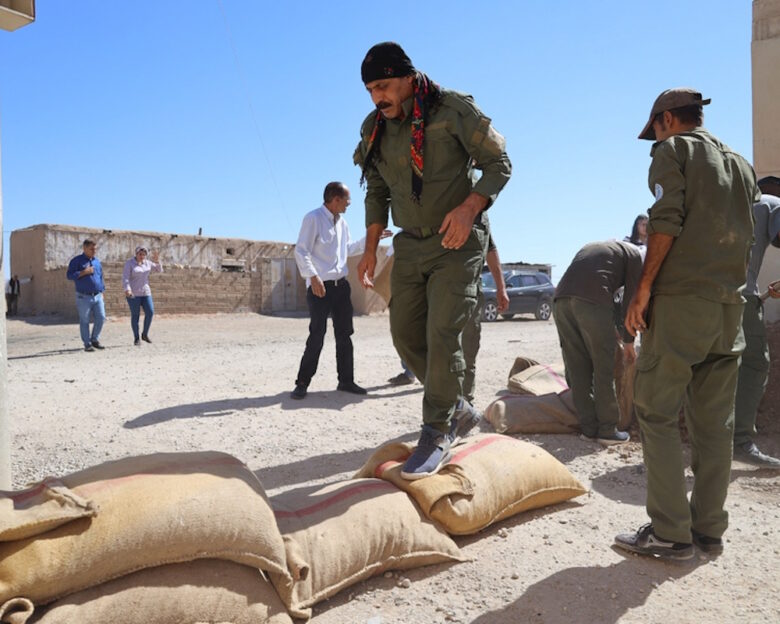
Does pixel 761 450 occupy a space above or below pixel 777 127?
below

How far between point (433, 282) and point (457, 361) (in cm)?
38

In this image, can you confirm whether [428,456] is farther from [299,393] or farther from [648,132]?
[299,393]

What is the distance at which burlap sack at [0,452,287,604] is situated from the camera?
1.96 meters

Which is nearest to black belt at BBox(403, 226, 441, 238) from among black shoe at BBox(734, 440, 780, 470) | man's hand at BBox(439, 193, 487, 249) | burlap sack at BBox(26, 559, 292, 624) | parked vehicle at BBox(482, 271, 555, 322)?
man's hand at BBox(439, 193, 487, 249)

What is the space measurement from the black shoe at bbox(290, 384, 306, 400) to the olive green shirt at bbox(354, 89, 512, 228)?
2.94 m

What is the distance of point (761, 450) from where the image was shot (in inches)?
186

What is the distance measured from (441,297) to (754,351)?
8.26 ft

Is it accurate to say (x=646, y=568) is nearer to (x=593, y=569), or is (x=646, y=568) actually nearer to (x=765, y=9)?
(x=593, y=569)

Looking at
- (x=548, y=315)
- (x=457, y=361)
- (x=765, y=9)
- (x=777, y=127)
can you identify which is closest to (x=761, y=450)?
(x=457, y=361)

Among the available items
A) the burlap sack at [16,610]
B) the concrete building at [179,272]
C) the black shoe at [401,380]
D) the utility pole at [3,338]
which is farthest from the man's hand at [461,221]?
the concrete building at [179,272]

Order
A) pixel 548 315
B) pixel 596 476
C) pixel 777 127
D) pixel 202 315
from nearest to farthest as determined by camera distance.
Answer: pixel 596 476 < pixel 777 127 < pixel 548 315 < pixel 202 315

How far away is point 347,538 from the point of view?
8.36 ft

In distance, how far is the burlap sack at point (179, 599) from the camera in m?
1.97

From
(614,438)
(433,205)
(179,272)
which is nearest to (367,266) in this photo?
(433,205)
